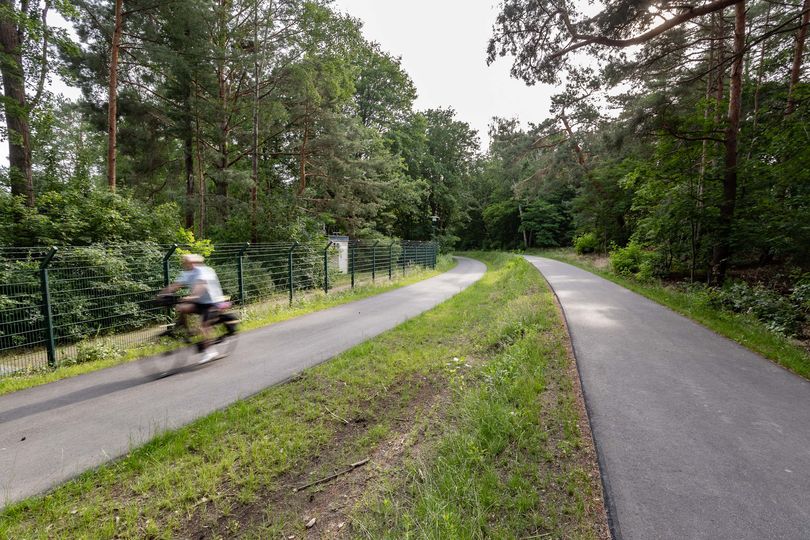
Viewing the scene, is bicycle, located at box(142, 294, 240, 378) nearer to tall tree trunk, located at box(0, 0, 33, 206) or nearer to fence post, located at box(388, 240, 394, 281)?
tall tree trunk, located at box(0, 0, 33, 206)

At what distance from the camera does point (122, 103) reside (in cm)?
1384

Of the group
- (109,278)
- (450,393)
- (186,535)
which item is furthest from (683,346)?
(109,278)

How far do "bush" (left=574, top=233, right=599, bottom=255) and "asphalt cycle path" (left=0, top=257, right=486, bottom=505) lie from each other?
2735 cm

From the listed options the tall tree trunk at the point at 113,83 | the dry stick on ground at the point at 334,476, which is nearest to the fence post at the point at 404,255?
the tall tree trunk at the point at 113,83

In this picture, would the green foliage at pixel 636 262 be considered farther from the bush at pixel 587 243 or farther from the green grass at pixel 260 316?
the bush at pixel 587 243

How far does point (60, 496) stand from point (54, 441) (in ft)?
3.58

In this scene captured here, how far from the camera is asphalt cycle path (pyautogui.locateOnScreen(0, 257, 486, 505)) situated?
3.18 metres

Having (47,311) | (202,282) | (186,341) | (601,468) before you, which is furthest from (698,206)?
(47,311)

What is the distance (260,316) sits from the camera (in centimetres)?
918

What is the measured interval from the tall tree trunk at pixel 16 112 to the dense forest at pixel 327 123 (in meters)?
0.05

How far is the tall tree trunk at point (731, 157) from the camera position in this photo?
370 inches

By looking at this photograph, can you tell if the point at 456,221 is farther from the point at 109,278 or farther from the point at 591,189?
the point at 109,278

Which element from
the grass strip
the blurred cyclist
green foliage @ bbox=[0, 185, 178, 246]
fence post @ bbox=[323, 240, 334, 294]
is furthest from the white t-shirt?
fence post @ bbox=[323, 240, 334, 294]

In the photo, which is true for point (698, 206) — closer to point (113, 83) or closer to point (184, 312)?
point (184, 312)
